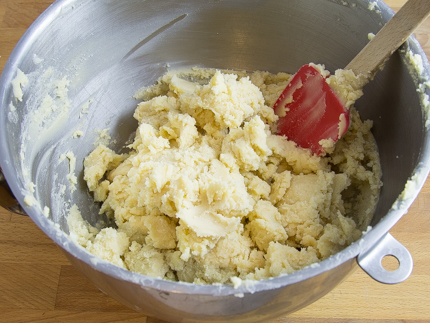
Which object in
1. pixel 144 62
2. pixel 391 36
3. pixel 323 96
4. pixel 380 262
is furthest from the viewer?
pixel 144 62

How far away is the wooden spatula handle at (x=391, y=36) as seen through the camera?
3.13ft

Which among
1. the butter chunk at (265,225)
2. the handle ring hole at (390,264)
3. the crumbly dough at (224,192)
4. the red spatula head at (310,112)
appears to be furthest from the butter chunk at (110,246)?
the handle ring hole at (390,264)

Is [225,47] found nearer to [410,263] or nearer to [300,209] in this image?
[300,209]

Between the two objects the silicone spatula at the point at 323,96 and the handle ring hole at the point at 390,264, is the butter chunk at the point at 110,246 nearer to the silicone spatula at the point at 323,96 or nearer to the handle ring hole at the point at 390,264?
the silicone spatula at the point at 323,96

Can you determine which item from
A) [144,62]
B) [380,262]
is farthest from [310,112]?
[144,62]

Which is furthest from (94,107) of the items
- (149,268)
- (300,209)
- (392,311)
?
(392,311)

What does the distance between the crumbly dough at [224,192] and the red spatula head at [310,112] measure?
38 millimetres

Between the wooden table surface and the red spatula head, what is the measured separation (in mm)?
436

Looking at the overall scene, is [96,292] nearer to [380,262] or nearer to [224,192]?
[224,192]

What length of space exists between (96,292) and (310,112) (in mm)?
878

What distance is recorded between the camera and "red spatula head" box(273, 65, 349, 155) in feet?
3.84

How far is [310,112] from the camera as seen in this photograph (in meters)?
1.23

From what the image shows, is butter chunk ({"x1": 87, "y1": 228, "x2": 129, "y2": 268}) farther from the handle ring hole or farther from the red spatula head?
the handle ring hole

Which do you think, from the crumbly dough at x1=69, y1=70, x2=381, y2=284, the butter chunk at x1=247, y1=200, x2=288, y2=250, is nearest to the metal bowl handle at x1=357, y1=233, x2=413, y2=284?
the crumbly dough at x1=69, y1=70, x2=381, y2=284
